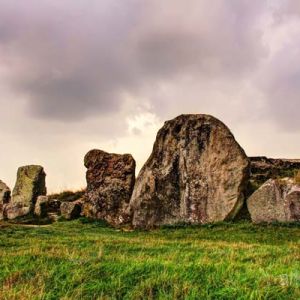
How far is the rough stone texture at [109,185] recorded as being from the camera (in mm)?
27609

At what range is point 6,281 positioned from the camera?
9.73 metres

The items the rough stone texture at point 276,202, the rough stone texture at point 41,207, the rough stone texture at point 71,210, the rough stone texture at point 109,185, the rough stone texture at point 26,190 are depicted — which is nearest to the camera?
the rough stone texture at point 276,202

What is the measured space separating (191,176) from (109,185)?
18.0 feet

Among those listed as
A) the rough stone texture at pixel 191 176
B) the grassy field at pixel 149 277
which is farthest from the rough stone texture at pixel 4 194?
the grassy field at pixel 149 277

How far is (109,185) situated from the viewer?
28.7 meters

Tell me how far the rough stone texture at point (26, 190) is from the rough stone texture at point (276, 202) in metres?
15.5

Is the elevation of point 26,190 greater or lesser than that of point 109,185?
greater

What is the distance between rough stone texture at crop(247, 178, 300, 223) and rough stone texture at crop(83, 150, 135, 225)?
263 inches

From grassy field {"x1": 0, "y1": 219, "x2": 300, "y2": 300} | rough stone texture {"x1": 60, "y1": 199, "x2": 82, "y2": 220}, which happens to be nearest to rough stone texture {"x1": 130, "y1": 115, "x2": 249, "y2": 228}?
rough stone texture {"x1": 60, "y1": 199, "x2": 82, "y2": 220}

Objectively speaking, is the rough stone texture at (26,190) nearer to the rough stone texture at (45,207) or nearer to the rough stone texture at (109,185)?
the rough stone texture at (45,207)

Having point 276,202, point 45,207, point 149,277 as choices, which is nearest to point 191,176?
point 276,202

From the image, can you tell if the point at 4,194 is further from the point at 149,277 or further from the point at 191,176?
the point at 149,277

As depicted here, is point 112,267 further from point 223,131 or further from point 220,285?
point 223,131

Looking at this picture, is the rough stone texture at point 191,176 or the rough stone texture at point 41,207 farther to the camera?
the rough stone texture at point 41,207
